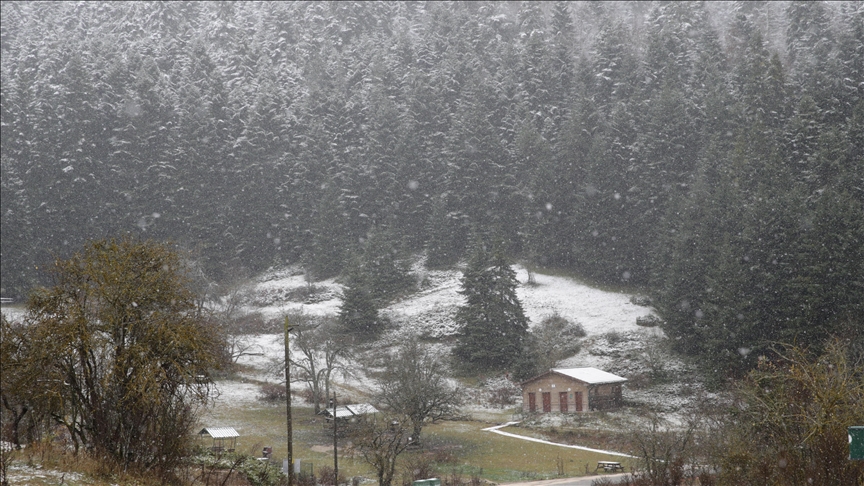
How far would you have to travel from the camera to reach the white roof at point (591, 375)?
4859 centimetres

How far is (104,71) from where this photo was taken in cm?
8519

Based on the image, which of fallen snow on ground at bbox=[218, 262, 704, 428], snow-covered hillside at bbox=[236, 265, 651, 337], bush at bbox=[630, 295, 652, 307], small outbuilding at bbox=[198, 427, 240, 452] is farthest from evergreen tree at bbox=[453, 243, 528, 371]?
small outbuilding at bbox=[198, 427, 240, 452]

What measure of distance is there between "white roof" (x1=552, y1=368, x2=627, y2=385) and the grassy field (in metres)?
6.56

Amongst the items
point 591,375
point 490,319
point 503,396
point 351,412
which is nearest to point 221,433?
point 351,412

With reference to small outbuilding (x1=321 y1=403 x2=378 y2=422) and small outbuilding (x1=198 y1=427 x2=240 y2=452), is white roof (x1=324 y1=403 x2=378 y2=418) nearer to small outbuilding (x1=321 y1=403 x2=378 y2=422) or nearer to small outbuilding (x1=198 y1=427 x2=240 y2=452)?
small outbuilding (x1=321 y1=403 x2=378 y2=422)

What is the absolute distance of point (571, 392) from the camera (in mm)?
49125

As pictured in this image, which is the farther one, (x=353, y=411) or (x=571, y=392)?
(x=571, y=392)

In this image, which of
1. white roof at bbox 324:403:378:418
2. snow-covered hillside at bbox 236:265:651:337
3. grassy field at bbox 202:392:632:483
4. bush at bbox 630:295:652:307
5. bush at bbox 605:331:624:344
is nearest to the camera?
grassy field at bbox 202:392:632:483

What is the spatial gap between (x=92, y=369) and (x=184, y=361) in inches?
86.5

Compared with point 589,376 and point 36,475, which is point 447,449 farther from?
point 36,475

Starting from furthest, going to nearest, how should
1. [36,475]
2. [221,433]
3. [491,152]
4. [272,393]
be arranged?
1. [491,152]
2. [272,393]
3. [221,433]
4. [36,475]

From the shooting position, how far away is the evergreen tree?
56.3 metres

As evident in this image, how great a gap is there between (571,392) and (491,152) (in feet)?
116

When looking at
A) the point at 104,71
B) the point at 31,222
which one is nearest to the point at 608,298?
the point at 31,222
